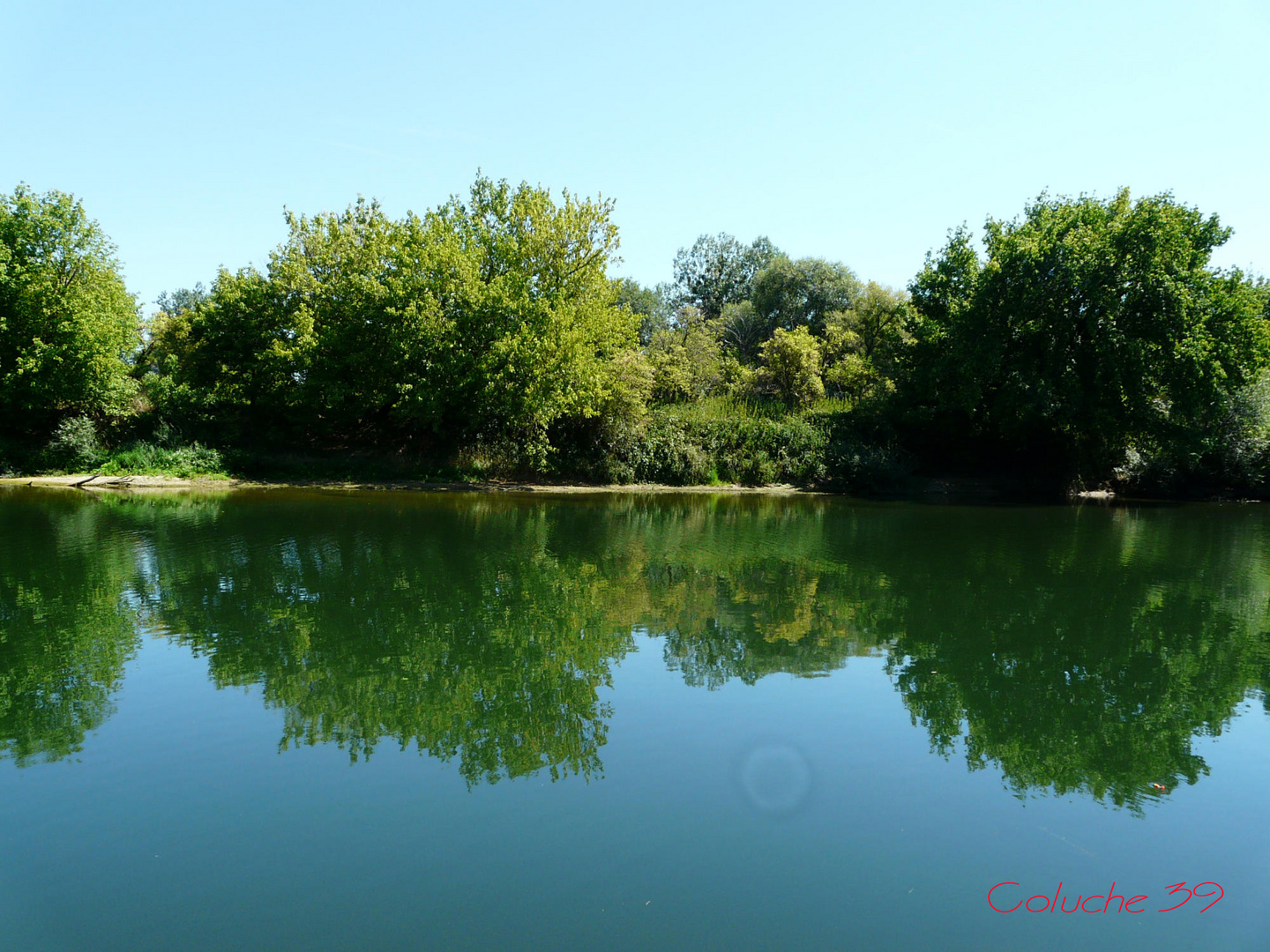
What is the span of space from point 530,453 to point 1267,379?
98.0ft

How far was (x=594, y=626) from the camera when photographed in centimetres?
1081

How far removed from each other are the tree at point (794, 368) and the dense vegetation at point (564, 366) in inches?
144

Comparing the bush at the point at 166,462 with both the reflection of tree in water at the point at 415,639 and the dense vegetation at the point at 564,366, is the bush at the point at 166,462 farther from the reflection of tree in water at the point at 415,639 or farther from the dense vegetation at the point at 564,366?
the reflection of tree in water at the point at 415,639

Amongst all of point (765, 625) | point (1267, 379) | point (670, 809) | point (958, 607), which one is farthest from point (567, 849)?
point (1267, 379)

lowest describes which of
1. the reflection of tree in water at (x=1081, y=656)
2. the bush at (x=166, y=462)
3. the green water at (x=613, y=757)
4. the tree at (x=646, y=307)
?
the green water at (x=613, y=757)

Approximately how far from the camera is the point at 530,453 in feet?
109

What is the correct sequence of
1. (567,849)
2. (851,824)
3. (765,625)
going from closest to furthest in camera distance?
(567,849)
(851,824)
(765,625)

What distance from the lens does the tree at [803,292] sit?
209 feet

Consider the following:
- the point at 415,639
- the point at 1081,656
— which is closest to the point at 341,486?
the point at 415,639

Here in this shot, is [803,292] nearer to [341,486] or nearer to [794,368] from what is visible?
[794,368]

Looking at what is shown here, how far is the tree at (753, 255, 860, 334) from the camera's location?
63844 mm

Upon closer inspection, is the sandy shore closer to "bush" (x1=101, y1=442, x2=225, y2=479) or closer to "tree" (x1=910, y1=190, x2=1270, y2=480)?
"bush" (x1=101, y1=442, x2=225, y2=479)

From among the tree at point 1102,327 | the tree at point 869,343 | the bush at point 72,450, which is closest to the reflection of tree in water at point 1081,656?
the tree at point 1102,327

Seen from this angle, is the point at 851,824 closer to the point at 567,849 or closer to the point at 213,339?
the point at 567,849
